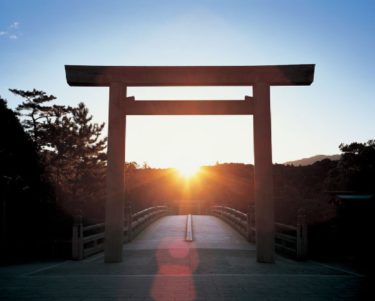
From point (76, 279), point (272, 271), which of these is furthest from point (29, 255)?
point (272, 271)

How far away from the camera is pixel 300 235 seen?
417 inches

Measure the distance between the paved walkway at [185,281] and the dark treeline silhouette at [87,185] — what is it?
316 cm

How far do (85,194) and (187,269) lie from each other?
Answer: 1227 inches

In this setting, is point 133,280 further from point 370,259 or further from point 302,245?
point 370,259

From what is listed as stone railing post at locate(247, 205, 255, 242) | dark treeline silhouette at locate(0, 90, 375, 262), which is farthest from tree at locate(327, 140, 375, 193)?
stone railing post at locate(247, 205, 255, 242)

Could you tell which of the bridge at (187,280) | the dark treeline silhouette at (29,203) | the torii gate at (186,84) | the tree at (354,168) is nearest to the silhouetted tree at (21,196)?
the dark treeline silhouette at (29,203)

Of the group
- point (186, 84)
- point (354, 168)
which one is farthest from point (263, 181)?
point (354, 168)

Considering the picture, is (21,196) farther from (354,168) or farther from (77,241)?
(354,168)

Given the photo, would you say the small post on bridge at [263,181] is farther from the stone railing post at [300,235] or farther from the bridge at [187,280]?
the stone railing post at [300,235]

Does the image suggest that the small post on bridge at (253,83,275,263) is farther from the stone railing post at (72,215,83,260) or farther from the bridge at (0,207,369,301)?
the stone railing post at (72,215,83,260)

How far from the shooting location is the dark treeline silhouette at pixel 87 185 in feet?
41.4

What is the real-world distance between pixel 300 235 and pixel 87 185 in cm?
3107

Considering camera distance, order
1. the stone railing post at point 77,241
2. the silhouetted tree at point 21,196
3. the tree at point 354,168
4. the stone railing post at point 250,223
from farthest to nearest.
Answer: the tree at point 354,168 → the stone railing post at point 250,223 → the silhouetted tree at point 21,196 → the stone railing post at point 77,241

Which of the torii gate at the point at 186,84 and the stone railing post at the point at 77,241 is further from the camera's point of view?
the stone railing post at the point at 77,241
